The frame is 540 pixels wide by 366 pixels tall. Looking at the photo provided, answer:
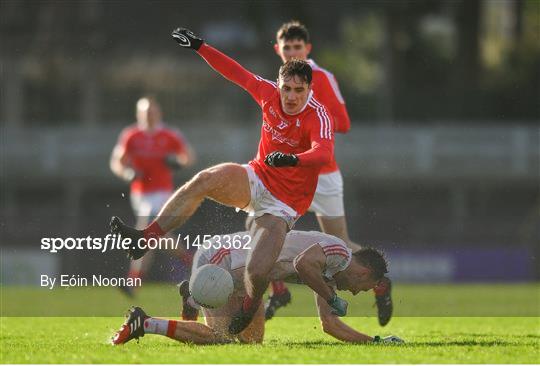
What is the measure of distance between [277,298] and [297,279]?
169 centimetres

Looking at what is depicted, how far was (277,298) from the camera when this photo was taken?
33.7 feet

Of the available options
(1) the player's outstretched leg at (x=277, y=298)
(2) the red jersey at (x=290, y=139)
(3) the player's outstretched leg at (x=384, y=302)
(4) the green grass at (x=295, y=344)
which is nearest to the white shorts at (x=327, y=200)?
(1) the player's outstretched leg at (x=277, y=298)

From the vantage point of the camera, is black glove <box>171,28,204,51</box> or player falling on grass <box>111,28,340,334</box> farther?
black glove <box>171,28,204,51</box>

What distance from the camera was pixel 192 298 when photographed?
8.47 meters

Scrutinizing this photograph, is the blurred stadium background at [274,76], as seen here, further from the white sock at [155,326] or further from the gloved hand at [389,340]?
the white sock at [155,326]

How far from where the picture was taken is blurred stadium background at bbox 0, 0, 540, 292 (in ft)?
90.8

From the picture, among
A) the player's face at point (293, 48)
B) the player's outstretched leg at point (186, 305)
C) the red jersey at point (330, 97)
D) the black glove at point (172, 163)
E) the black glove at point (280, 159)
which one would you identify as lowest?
the player's outstretched leg at point (186, 305)

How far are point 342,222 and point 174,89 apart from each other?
22052 mm

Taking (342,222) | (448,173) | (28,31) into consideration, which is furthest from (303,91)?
(28,31)

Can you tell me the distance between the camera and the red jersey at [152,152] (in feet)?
52.2

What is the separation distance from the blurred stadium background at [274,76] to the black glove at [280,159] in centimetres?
1514

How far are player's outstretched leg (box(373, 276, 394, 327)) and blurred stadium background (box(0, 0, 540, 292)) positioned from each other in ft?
42.3

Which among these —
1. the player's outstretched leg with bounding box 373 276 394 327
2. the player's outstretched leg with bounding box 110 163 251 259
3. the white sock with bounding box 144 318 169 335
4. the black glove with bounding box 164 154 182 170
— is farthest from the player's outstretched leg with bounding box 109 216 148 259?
the black glove with bounding box 164 154 182 170

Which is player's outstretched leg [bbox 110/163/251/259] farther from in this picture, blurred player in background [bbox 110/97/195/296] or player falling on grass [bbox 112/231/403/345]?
blurred player in background [bbox 110/97/195/296]
